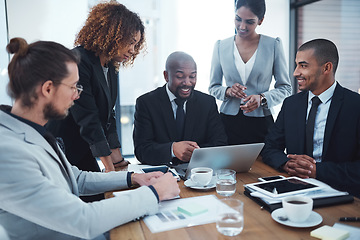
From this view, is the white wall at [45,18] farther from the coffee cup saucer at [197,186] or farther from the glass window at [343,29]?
the coffee cup saucer at [197,186]

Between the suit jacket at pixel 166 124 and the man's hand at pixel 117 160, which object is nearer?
the man's hand at pixel 117 160

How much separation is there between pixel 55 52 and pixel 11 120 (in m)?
0.28

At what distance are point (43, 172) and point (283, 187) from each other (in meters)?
0.91

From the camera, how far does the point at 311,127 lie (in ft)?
6.27

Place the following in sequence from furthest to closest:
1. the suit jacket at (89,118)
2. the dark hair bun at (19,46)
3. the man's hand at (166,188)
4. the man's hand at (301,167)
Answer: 1. the suit jacket at (89,118)
2. the man's hand at (301,167)
3. the man's hand at (166,188)
4. the dark hair bun at (19,46)

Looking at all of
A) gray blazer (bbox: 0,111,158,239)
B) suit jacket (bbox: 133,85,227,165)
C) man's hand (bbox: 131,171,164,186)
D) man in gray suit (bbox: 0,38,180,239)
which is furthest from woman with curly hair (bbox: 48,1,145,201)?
gray blazer (bbox: 0,111,158,239)

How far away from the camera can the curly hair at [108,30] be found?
5.98ft

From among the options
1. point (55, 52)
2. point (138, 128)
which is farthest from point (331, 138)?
point (55, 52)

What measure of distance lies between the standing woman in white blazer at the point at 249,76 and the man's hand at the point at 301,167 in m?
0.90

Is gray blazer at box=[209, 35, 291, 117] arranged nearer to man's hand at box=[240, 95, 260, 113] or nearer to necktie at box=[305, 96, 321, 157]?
man's hand at box=[240, 95, 260, 113]

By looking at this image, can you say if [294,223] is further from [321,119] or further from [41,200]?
[321,119]

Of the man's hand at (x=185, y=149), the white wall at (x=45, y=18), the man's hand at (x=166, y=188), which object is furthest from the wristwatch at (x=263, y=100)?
the white wall at (x=45, y=18)

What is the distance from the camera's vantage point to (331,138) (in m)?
1.84

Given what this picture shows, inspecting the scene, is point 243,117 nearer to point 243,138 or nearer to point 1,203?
point 243,138
